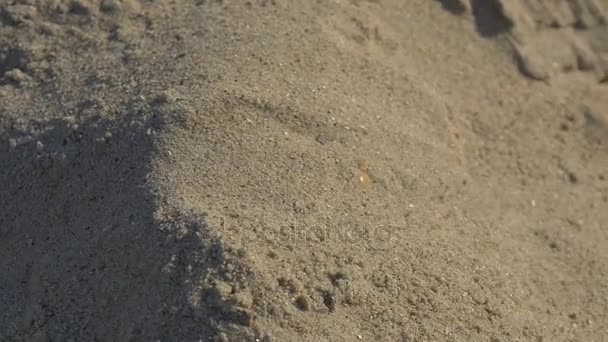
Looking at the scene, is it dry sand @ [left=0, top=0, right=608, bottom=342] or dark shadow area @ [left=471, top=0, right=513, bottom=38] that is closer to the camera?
dry sand @ [left=0, top=0, right=608, bottom=342]

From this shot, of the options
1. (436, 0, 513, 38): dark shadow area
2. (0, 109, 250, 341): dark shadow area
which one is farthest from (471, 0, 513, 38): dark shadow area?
(0, 109, 250, 341): dark shadow area

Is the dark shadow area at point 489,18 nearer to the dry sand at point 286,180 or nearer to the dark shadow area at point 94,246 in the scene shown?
the dry sand at point 286,180

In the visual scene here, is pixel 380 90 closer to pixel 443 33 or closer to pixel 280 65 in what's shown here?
pixel 280 65

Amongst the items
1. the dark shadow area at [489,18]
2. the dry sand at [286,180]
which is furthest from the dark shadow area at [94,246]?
the dark shadow area at [489,18]

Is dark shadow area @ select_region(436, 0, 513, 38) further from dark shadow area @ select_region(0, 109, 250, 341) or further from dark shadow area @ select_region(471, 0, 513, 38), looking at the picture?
dark shadow area @ select_region(0, 109, 250, 341)

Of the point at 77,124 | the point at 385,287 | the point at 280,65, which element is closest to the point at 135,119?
the point at 77,124

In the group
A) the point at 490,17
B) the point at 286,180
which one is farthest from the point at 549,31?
the point at 286,180

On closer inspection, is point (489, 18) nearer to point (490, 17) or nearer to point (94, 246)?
point (490, 17)

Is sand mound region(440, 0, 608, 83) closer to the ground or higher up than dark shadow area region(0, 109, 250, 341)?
higher up
